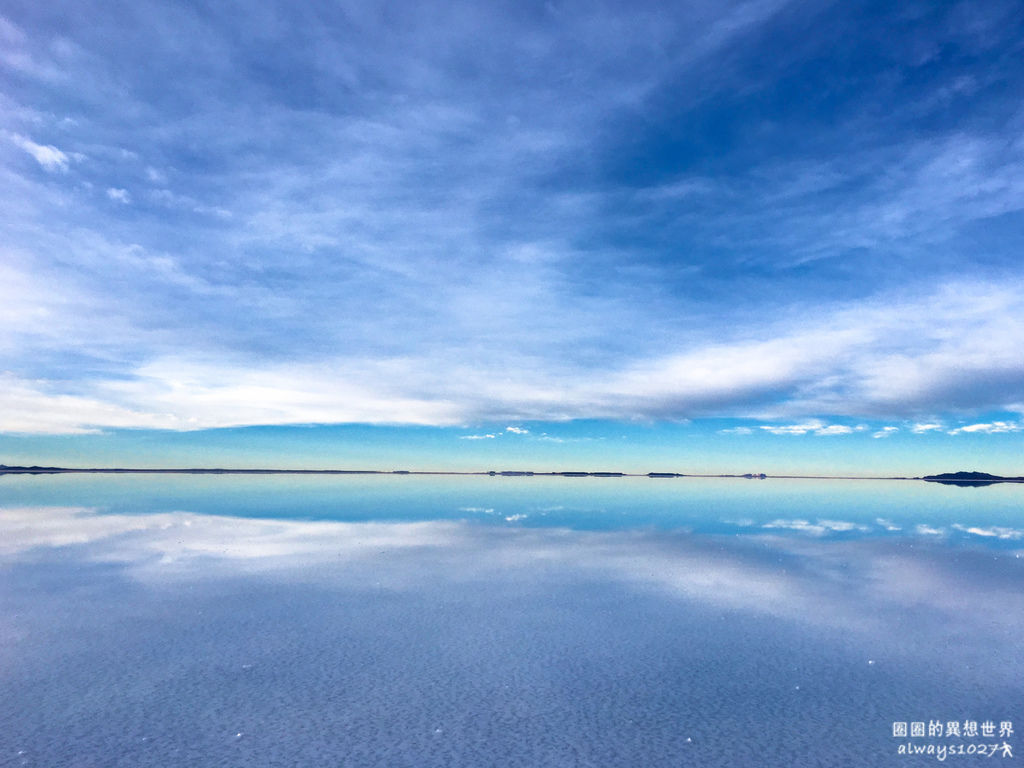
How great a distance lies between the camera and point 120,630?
49.9 feet

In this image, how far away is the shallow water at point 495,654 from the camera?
9633 millimetres

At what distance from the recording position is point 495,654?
45.1ft

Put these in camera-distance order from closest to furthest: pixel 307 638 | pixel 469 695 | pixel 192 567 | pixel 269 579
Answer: pixel 469 695
pixel 307 638
pixel 269 579
pixel 192 567

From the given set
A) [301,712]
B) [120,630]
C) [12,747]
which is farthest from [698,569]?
[12,747]

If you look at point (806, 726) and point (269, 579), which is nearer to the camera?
point (806, 726)

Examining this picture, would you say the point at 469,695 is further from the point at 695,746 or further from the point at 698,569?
the point at 698,569

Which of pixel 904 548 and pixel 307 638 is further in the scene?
pixel 904 548

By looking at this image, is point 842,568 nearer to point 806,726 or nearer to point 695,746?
point 806,726

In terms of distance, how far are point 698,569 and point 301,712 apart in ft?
57.3

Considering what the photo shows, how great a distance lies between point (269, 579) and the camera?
70.3 ft

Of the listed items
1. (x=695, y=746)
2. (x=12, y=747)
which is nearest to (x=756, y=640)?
(x=695, y=746)

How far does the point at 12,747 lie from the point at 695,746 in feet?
34.4

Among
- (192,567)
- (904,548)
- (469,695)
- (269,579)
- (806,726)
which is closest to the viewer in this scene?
(806,726)

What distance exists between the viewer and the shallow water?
9633mm
